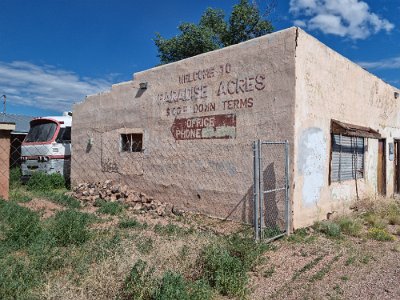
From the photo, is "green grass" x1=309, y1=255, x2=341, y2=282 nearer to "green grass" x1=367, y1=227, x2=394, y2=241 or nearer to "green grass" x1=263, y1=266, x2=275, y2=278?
"green grass" x1=263, y1=266, x2=275, y2=278

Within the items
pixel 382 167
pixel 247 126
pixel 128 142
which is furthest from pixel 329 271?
pixel 382 167

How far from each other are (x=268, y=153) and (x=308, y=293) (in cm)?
329

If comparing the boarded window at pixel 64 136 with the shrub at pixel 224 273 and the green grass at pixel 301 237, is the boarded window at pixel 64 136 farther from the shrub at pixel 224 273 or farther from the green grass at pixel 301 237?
the shrub at pixel 224 273

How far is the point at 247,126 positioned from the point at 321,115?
1667 millimetres

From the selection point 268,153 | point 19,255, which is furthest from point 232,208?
point 19,255

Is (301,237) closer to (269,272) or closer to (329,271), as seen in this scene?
(329,271)

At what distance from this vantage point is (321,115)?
24.2 ft

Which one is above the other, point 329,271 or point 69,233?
point 69,233

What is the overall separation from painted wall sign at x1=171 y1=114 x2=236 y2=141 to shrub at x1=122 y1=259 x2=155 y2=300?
14.5 ft

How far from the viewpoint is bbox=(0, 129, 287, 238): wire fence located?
7125 millimetres

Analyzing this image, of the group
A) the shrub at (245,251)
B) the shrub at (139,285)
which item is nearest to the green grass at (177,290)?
the shrub at (139,285)

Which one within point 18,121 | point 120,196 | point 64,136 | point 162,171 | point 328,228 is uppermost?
point 18,121

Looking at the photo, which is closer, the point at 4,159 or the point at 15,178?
the point at 4,159

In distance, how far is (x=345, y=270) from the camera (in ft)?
15.9
